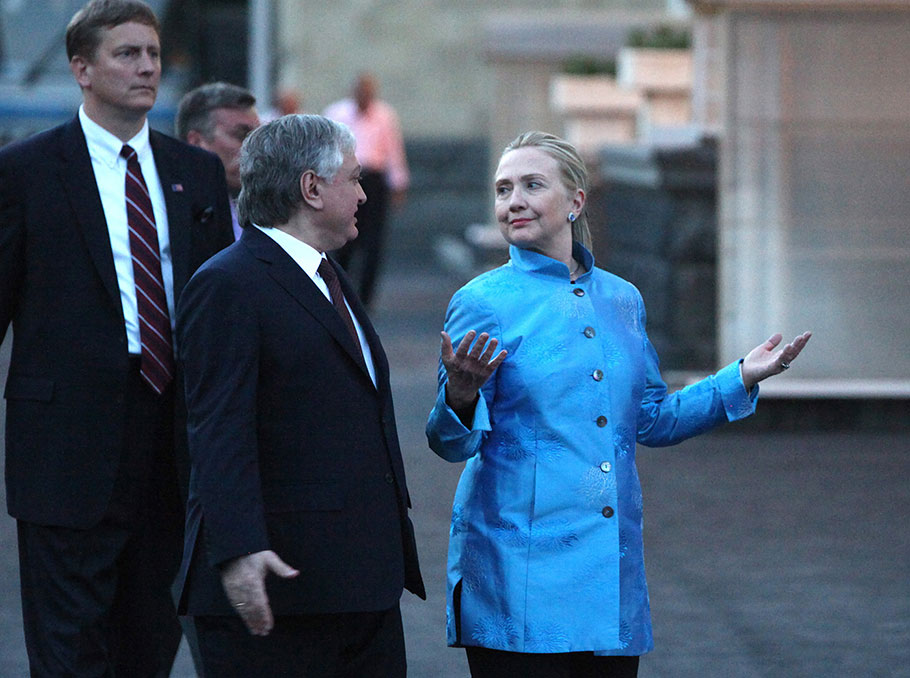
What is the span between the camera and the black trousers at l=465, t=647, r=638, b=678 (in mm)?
3500

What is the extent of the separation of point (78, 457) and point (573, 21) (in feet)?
39.5

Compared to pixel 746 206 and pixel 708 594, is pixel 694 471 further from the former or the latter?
pixel 708 594

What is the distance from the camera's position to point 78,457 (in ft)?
12.7

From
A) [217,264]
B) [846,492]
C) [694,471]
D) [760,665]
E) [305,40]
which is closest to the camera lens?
[217,264]

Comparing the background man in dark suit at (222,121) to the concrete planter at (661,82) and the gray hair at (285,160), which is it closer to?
the gray hair at (285,160)

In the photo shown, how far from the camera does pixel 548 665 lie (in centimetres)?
350

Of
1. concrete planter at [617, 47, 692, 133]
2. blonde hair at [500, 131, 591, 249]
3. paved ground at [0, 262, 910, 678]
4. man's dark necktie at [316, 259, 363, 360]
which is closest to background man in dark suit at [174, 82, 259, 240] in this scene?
blonde hair at [500, 131, 591, 249]

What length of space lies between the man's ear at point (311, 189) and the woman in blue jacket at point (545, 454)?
42 cm

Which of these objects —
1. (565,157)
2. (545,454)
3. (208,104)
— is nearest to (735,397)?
(545,454)

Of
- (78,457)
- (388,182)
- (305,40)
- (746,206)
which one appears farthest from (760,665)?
(305,40)

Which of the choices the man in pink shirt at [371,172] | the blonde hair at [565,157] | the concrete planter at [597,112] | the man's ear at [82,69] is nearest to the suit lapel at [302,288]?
the blonde hair at [565,157]

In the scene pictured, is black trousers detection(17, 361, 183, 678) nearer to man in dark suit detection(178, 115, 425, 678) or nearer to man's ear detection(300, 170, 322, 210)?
man in dark suit detection(178, 115, 425, 678)

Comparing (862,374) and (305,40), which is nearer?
(862,374)

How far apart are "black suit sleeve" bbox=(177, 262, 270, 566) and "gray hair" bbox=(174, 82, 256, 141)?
5.06 feet
